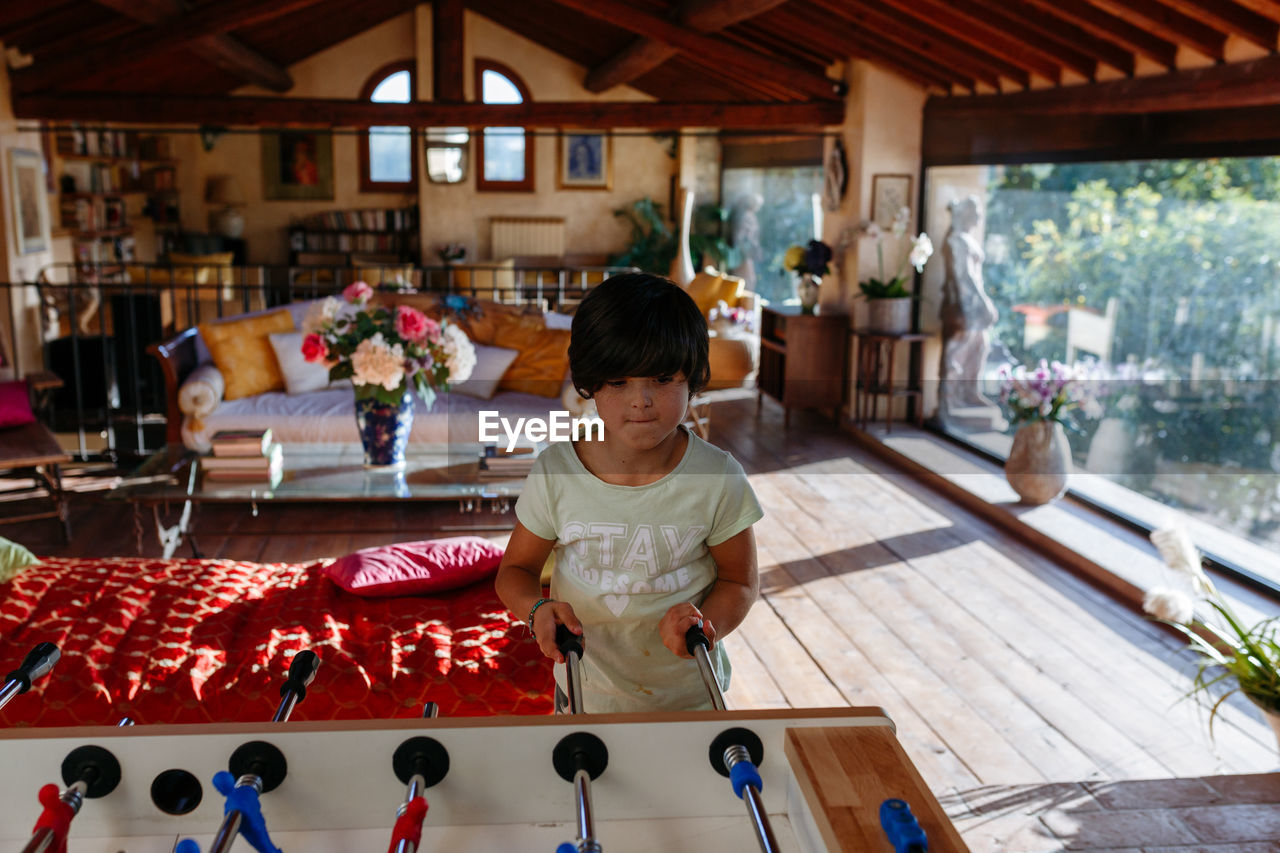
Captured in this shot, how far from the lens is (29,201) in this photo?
7.63m

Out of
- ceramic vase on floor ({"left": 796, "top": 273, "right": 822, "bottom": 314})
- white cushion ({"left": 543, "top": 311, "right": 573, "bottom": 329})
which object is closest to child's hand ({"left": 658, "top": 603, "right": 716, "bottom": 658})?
white cushion ({"left": 543, "top": 311, "right": 573, "bottom": 329})

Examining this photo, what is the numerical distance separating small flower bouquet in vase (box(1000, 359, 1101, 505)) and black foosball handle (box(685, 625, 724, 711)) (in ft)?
13.3

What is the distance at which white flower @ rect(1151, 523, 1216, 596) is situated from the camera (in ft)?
8.88

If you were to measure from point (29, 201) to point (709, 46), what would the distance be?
4.83 m

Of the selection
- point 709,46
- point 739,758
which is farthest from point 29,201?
point 739,758

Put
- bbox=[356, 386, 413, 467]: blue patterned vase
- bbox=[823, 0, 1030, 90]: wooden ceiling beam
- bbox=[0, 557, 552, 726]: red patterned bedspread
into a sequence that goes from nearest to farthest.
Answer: bbox=[0, 557, 552, 726]: red patterned bedspread
bbox=[356, 386, 413, 467]: blue patterned vase
bbox=[823, 0, 1030, 90]: wooden ceiling beam

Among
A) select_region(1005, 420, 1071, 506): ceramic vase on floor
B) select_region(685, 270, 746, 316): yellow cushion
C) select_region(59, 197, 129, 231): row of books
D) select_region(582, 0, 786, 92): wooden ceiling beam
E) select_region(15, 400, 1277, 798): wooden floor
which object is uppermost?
select_region(582, 0, 786, 92): wooden ceiling beam

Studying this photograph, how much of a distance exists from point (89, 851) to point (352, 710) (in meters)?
1.18

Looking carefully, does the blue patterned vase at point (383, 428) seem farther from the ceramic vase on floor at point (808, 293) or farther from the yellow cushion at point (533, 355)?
the ceramic vase on floor at point (808, 293)

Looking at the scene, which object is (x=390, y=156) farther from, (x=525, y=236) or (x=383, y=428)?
(x=383, y=428)

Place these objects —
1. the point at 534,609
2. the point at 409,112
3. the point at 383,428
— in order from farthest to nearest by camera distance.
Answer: the point at 409,112
the point at 383,428
the point at 534,609

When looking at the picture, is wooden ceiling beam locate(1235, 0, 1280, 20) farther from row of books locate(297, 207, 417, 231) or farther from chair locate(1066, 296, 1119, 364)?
row of books locate(297, 207, 417, 231)

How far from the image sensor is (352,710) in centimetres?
234

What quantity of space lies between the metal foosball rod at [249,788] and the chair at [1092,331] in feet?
15.5
